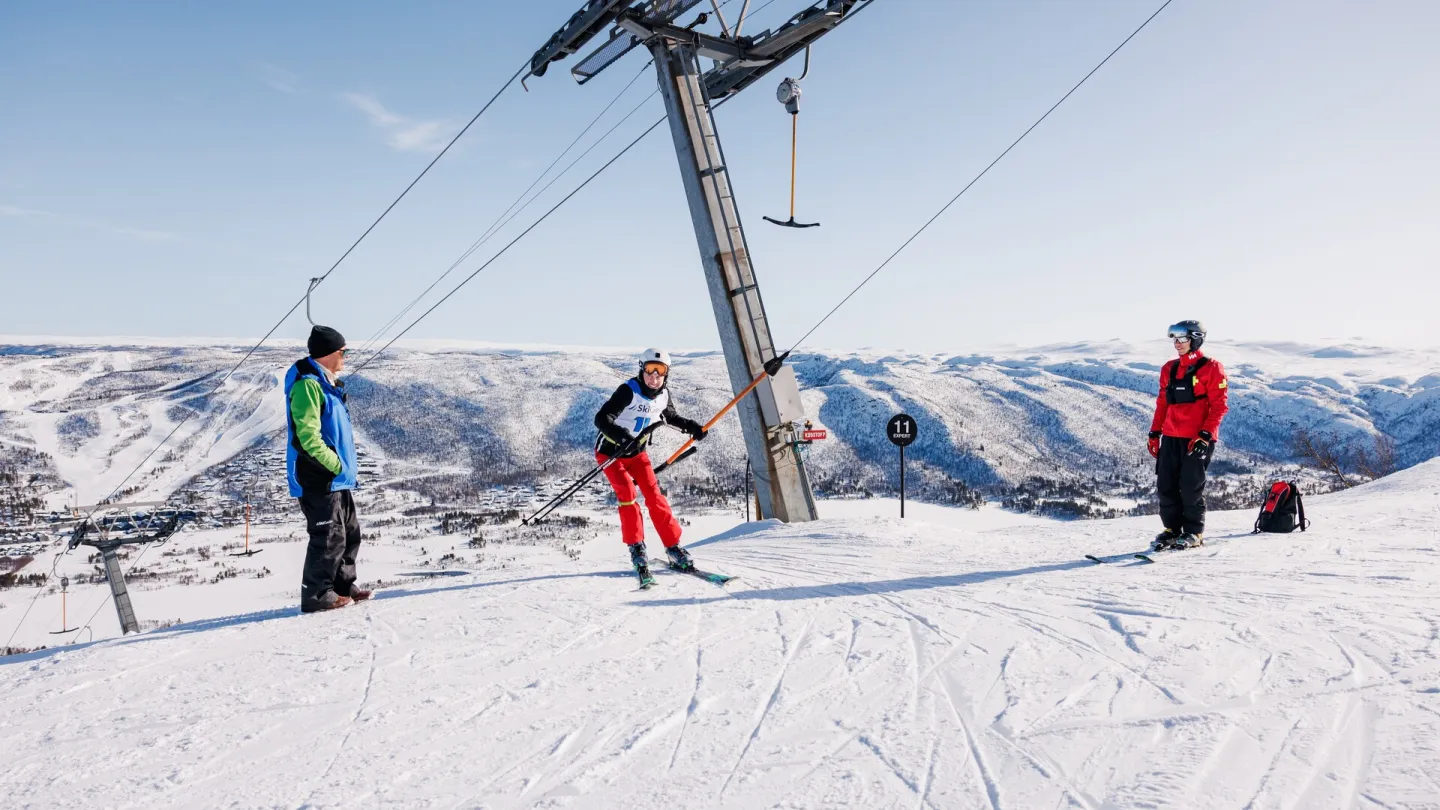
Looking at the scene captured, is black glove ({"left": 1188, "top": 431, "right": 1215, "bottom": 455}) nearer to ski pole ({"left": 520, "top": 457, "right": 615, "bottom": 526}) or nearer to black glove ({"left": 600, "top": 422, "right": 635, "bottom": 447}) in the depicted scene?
black glove ({"left": 600, "top": 422, "right": 635, "bottom": 447})

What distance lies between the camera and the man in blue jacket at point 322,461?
507cm

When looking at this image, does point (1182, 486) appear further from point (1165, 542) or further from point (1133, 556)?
point (1133, 556)

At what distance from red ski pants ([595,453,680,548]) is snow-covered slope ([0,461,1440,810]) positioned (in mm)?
668

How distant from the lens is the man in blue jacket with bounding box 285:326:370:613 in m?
5.07

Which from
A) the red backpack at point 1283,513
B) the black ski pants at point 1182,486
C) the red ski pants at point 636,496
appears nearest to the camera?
the red ski pants at point 636,496

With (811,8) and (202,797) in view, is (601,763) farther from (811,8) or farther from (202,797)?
(811,8)

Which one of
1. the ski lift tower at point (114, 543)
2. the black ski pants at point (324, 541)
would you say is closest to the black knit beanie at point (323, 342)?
the black ski pants at point (324, 541)

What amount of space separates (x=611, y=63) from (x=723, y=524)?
1138 inches

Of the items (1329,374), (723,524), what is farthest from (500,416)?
(1329,374)

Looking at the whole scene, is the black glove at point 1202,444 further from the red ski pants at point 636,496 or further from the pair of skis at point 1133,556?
the red ski pants at point 636,496

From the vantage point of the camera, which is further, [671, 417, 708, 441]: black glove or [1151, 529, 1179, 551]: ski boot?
[1151, 529, 1179, 551]: ski boot

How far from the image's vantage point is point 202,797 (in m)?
2.44

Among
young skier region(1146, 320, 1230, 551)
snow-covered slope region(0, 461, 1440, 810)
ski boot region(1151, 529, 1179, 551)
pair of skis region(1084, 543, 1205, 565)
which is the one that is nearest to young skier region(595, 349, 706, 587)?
snow-covered slope region(0, 461, 1440, 810)

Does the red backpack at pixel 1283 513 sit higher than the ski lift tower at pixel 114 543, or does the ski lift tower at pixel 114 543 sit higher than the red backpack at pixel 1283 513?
the ski lift tower at pixel 114 543
